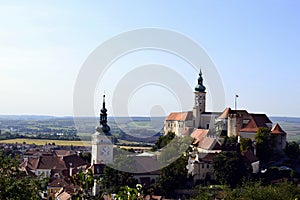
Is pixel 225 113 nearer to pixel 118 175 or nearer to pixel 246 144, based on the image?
pixel 246 144

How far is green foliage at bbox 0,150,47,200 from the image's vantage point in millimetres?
14609

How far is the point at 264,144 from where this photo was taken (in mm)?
48188

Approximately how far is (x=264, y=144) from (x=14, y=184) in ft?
120

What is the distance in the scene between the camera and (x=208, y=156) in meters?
46.7

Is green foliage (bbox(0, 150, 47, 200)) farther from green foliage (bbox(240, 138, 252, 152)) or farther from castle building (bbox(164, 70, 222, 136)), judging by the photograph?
castle building (bbox(164, 70, 222, 136))

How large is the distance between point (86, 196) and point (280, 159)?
39724 mm

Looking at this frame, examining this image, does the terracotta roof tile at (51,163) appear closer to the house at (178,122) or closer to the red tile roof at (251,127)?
the house at (178,122)

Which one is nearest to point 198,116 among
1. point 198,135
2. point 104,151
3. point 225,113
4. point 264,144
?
point 198,135

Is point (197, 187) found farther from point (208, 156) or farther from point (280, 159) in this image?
point (280, 159)

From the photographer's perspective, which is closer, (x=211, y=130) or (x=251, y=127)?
(x=251, y=127)

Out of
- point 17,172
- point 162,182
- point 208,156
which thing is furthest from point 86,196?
point 208,156

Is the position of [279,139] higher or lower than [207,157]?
higher

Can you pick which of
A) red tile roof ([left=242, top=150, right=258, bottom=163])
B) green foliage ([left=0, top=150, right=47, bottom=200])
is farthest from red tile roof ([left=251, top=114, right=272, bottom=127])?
green foliage ([left=0, top=150, right=47, bottom=200])

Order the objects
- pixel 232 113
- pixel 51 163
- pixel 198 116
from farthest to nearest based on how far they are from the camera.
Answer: pixel 51 163, pixel 198 116, pixel 232 113
